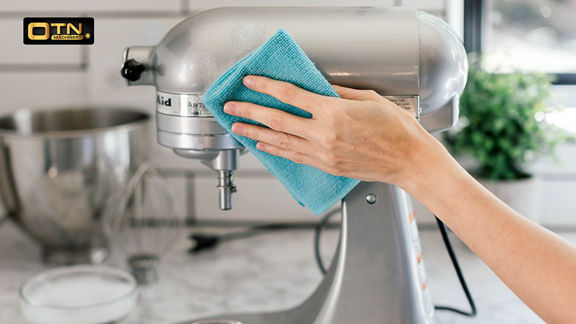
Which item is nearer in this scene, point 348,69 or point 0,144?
point 348,69

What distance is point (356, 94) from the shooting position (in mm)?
640

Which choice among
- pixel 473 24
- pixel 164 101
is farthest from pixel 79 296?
pixel 473 24

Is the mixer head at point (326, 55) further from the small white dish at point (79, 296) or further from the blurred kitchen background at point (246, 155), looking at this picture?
the blurred kitchen background at point (246, 155)

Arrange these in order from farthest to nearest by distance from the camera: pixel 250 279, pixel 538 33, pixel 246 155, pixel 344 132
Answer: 1. pixel 538 33
2. pixel 246 155
3. pixel 250 279
4. pixel 344 132

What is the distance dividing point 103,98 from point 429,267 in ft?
2.17

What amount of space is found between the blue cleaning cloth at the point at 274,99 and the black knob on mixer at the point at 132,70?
0.10 m

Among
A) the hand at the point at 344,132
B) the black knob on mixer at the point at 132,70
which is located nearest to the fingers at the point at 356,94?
the hand at the point at 344,132

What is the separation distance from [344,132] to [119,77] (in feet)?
2.30

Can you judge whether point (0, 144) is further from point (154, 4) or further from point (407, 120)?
point (407, 120)

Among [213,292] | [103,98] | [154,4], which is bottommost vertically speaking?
[213,292]

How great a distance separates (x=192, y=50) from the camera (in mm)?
665

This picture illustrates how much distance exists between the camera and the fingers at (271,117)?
0.62 m

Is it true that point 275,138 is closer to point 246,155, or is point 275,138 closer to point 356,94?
point 356,94

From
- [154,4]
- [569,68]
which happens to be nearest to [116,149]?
[154,4]
